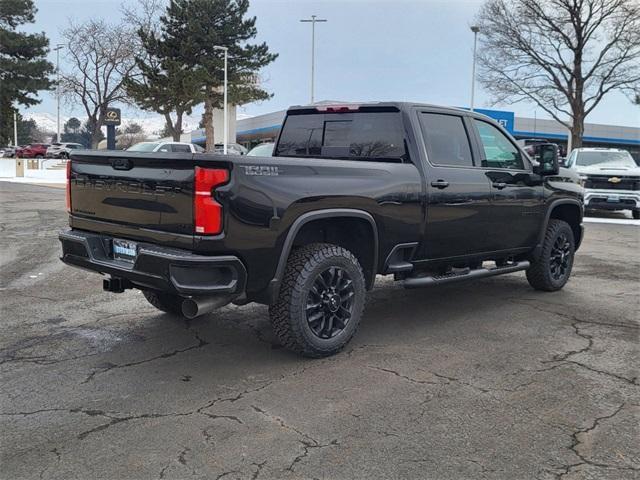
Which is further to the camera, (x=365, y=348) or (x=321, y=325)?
(x=365, y=348)

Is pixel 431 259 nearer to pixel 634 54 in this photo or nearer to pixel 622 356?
pixel 622 356

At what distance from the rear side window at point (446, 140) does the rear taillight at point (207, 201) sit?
2204mm

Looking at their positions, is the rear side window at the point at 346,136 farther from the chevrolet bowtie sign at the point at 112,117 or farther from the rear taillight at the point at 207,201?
the chevrolet bowtie sign at the point at 112,117

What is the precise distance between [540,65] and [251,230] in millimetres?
35089

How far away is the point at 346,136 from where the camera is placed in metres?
5.65

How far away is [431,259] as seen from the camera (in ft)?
18.0

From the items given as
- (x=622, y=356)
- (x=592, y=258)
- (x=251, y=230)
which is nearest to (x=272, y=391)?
(x=251, y=230)

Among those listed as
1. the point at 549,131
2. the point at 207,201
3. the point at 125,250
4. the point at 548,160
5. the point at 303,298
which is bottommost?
the point at 303,298

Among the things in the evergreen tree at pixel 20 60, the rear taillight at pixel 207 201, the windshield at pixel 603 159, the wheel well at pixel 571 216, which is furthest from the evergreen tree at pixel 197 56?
the rear taillight at pixel 207 201

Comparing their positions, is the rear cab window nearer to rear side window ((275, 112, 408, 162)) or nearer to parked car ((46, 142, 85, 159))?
rear side window ((275, 112, 408, 162))

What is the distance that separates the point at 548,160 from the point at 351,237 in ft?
8.81

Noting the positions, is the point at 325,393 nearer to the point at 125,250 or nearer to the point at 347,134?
the point at 125,250

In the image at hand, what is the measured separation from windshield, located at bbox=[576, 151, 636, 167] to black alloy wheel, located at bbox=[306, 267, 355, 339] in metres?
14.1

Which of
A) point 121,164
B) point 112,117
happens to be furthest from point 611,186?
point 112,117
